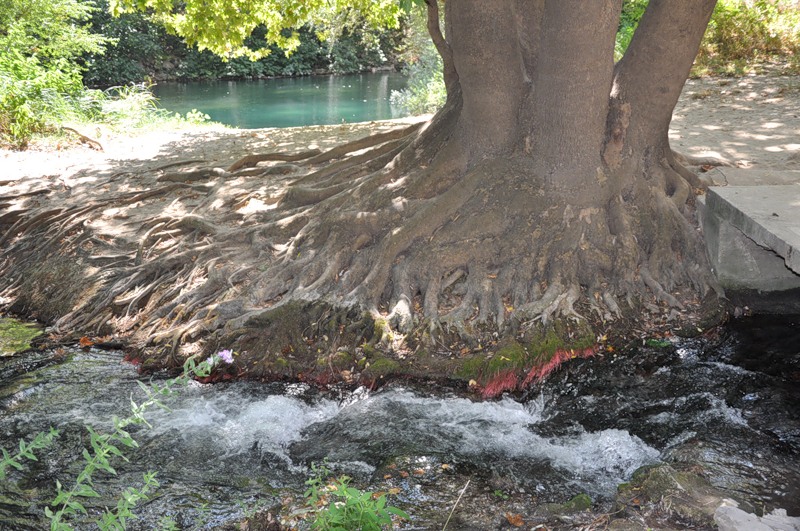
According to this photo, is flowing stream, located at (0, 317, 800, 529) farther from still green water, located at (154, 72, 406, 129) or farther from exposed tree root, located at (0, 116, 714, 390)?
still green water, located at (154, 72, 406, 129)

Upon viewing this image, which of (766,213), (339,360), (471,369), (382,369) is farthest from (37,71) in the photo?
(766,213)

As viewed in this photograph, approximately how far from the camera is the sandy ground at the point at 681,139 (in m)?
10.0

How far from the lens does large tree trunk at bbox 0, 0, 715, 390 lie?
627cm

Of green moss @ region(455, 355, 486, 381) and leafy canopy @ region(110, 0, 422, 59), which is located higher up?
leafy canopy @ region(110, 0, 422, 59)

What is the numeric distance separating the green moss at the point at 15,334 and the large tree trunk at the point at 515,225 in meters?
1.27

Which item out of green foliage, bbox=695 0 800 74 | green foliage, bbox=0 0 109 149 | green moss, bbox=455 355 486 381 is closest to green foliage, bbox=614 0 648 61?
green foliage, bbox=695 0 800 74

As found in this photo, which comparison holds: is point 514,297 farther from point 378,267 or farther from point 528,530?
point 528,530

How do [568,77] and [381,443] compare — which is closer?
[381,443]

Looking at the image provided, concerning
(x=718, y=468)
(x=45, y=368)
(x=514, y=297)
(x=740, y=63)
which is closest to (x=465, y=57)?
(x=514, y=297)

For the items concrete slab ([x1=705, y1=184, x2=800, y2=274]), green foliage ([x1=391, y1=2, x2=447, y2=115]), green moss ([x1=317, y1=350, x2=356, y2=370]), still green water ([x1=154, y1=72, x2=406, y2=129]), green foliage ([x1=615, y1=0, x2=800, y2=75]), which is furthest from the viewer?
still green water ([x1=154, y1=72, x2=406, y2=129])

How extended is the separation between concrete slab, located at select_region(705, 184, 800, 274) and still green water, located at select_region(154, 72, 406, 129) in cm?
1751

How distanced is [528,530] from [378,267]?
3.26m

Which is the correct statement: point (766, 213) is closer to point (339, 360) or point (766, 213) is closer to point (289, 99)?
point (339, 360)

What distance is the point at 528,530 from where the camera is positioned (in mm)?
3803
